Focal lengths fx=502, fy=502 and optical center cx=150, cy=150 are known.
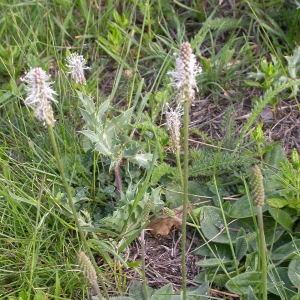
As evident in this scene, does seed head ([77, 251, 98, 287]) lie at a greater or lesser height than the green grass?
greater

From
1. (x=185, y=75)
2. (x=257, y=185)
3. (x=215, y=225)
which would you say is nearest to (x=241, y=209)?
(x=215, y=225)

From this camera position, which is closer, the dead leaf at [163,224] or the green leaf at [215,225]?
the green leaf at [215,225]

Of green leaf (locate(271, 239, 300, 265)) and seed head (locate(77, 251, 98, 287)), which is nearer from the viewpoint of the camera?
seed head (locate(77, 251, 98, 287))

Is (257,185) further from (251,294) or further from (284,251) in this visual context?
(284,251)

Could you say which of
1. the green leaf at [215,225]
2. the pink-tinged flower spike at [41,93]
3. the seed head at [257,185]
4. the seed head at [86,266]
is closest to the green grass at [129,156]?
the green leaf at [215,225]

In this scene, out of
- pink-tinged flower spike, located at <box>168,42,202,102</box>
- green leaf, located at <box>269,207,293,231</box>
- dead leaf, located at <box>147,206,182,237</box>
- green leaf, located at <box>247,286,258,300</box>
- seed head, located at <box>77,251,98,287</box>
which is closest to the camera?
pink-tinged flower spike, located at <box>168,42,202,102</box>

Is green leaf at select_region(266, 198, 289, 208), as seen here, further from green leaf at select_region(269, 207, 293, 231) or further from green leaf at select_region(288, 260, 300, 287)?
green leaf at select_region(288, 260, 300, 287)

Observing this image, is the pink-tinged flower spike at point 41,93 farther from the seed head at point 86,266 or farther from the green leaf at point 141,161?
the green leaf at point 141,161

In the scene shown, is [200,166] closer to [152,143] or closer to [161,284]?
[152,143]

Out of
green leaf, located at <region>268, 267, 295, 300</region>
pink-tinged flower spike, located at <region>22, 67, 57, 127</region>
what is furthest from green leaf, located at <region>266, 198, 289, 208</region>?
pink-tinged flower spike, located at <region>22, 67, 57, 127</region>
